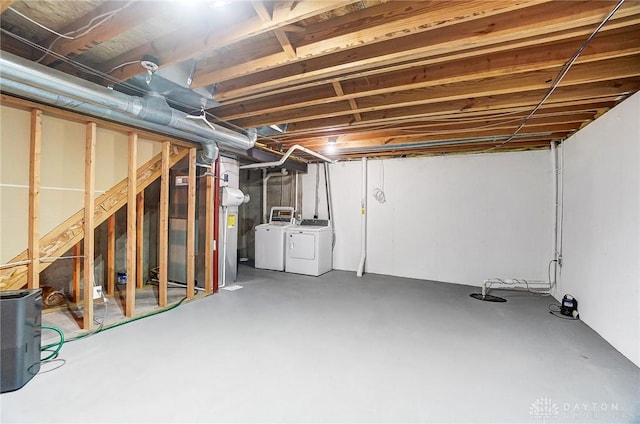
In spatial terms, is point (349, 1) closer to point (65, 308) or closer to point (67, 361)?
point (67, 361)

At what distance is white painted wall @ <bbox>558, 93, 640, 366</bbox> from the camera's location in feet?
7.99

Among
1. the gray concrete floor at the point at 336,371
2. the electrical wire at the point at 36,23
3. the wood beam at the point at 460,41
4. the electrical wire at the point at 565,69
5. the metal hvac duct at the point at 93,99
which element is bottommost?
the gray concrete floor at the point at 336,371

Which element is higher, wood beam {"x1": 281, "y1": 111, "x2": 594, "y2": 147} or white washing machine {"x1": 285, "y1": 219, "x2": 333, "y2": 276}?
wood beam {"x1": 281, "y1": 111, "x2": 594, "y2": 147}

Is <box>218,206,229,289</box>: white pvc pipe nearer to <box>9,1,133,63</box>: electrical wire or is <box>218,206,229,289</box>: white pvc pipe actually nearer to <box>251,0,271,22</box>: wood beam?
<box>9,1,133,63</box>: electrical wire

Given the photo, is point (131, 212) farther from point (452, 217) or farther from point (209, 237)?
point (452, 217)

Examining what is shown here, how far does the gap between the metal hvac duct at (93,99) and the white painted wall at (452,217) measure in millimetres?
3160

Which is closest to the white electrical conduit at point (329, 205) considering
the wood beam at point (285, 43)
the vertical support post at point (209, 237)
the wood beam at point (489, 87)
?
the vertical support post at point (209, 237)

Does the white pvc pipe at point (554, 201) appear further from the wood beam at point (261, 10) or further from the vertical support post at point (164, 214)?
the vertical support post at point (164, 214)

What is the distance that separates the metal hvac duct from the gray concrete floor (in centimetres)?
200

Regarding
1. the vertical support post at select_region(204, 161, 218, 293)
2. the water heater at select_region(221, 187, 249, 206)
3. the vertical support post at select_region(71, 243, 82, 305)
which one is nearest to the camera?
the vertical support post at select_region(71, 243, 82, 305)

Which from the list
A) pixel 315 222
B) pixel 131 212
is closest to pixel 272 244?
pixel 315 222

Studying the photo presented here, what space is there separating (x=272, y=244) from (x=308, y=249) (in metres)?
0.80

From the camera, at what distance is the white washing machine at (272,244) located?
5758 millimetres

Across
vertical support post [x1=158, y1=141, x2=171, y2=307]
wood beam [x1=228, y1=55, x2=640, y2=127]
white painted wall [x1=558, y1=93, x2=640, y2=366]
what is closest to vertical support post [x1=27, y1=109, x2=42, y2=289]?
vertical support post [x1=158, y1=141, x2=171, y2=307]
